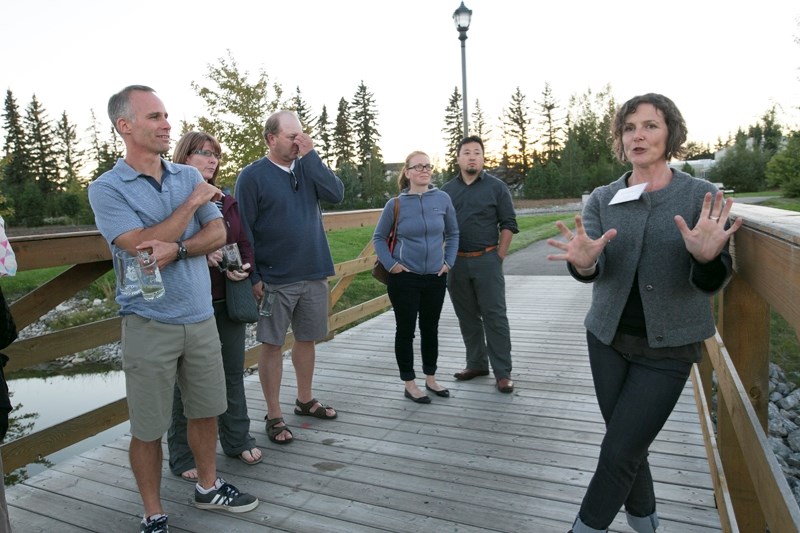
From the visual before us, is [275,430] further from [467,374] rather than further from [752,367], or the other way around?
[752,367]

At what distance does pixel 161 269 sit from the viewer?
6.78 feet

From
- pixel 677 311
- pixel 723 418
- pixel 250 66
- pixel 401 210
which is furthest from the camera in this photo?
pixel 250 66

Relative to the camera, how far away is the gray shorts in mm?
3053

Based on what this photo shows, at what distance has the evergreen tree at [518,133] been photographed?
51000 mm

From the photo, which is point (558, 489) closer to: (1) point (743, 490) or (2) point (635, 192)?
(1) point (743, 490)

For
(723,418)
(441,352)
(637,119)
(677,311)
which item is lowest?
(441,352)

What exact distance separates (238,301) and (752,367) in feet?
6.86

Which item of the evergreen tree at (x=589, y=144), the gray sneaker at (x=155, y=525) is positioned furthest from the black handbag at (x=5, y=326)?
the evergreen tree at (x=589, y=144)

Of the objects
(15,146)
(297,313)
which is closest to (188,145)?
(297,313)

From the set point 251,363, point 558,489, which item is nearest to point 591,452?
point 558,489

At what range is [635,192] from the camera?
→ 1722 millimetres

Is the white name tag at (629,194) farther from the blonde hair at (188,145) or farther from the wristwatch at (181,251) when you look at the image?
Answer: the blonde hair at (188,145)

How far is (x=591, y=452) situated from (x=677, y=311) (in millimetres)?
1405

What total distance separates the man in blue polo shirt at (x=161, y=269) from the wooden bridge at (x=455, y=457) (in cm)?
51
